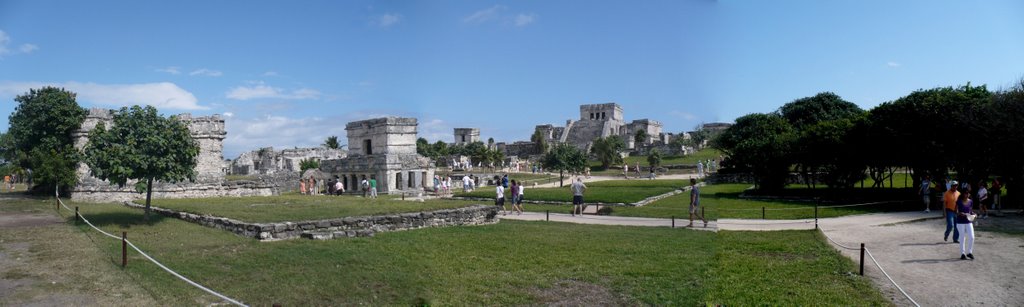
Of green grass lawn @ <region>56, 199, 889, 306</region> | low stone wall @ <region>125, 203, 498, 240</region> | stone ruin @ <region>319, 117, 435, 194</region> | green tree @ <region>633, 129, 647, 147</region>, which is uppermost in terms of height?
green tree @ <region>633, 129, 647, 147</region>

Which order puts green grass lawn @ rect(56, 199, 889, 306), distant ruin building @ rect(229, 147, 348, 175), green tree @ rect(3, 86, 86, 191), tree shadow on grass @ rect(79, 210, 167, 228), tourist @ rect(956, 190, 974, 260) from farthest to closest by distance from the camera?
distant ruin building @ rect(229, 147, 348, 175), green tree @ rect(3, 86, 86, 191), tree shadow on grass @ rect(79, 210, 167, 228), tourist @ rect(956, 190, 974, 260), green grass lawn @ rect(56, 199, 889, 306)

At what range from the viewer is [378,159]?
111 ft

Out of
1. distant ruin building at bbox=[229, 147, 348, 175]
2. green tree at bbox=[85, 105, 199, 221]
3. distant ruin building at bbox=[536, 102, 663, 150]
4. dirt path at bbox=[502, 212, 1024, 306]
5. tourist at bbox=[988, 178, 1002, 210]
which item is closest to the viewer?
dirt path at bbox=[502, 212, 1024, 306]

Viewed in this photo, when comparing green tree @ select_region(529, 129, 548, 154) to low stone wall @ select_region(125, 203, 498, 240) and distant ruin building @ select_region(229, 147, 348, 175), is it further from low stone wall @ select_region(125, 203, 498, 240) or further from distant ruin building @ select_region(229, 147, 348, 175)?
low stone wall @ select_region(125, 203, 498, 240)

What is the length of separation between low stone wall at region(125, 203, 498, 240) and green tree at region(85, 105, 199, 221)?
5.56ft

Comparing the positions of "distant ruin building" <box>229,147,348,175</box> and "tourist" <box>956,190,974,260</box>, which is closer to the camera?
"tourist" <box>956,190,974,260</box>

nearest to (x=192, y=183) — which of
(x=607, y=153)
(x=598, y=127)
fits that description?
(x=607, y=153)

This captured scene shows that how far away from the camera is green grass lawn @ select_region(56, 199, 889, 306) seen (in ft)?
26.9

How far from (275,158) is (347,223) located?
45683 millimetres

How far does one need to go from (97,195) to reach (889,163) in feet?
107

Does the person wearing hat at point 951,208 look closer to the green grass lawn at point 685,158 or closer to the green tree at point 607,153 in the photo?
the green grass lawn at point 685,158

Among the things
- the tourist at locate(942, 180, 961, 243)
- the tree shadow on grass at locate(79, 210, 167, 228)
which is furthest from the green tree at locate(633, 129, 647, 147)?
the tree shadow on grass at locate(79, 210, 167, 228)

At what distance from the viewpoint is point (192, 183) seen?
28703 mm

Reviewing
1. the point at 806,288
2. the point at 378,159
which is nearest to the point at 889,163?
the point at 806,288
